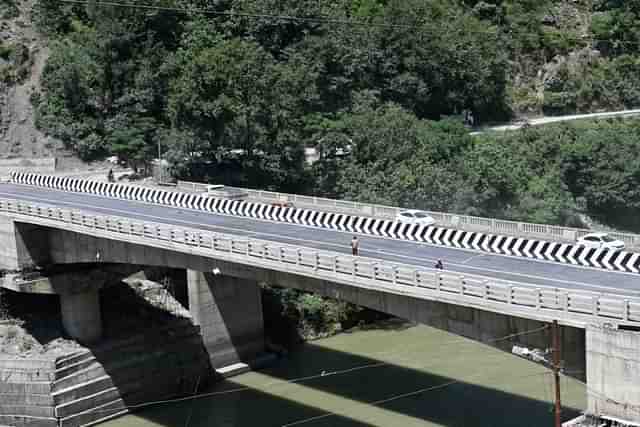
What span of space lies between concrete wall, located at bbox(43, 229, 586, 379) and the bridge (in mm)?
49

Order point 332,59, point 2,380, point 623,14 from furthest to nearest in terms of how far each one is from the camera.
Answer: point 623,14, point 332,59, point 2,380

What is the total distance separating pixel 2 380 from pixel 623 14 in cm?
7799

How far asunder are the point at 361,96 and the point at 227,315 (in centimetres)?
3271

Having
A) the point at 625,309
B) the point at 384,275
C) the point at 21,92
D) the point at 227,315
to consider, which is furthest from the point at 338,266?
the point at 21,92

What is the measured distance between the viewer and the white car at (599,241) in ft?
133

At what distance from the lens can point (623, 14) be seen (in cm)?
10281

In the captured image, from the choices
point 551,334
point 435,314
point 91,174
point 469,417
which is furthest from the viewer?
point 91,174

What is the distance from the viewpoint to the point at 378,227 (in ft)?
154

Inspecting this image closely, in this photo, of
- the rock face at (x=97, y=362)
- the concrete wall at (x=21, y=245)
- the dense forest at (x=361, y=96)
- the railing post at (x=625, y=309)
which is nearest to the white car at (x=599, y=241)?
the railing post at (x=625, y=309)

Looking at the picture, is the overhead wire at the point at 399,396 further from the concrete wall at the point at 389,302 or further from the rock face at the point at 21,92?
the rock face at the point at 21,92

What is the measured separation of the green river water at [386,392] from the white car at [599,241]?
7.47m

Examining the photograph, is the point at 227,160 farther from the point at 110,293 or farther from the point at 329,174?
the point at 110,293

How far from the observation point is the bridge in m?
29.3

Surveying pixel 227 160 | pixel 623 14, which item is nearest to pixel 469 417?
pixel 227 160
